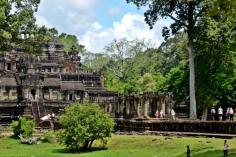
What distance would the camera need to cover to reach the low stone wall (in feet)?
121

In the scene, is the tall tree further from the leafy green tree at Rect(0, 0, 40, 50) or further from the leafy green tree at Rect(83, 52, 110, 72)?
the leafy green tree at Rect(83, 52, 110, 72)

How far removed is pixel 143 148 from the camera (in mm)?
36250

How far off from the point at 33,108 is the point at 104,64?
56163mm

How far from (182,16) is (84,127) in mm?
12530

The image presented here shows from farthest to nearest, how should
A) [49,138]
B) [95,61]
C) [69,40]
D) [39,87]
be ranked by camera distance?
[69,40]
[95,61]
[39,87]
[49,138]

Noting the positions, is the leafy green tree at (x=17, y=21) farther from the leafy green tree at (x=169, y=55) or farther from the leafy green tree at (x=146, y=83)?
the leafy green tree at (x=169, y=55)

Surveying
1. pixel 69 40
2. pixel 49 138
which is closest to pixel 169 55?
pixel 69 40

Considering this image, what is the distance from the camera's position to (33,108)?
6812 centimetres

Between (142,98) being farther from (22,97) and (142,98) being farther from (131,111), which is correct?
(22,97)

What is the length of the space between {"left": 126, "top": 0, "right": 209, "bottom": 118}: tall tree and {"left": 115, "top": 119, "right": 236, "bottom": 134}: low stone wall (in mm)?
3455

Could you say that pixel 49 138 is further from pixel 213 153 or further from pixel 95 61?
pixel 95 61

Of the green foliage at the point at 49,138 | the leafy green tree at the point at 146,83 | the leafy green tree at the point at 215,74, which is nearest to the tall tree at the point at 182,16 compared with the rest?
the leafy green tree at the point at 215,74

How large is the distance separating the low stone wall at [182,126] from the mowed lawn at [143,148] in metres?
1.98

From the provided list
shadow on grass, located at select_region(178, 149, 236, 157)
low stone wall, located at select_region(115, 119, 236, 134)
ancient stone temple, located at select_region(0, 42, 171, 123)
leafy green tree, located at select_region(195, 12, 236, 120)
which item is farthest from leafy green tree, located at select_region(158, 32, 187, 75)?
shadow on grass, located at select_region(178, 149, 236, 157)
